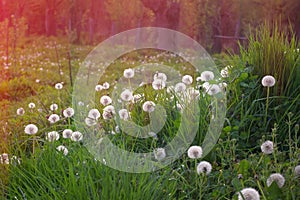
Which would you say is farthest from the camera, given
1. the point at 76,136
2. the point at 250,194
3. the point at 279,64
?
the point at 279,64

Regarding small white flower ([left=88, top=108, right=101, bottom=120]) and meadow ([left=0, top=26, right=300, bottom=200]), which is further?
small white flower ([left=88, top=108, right=101, bottom=120])

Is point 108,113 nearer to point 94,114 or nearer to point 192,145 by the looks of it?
point 94,114

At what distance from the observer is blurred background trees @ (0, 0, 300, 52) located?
15.8m

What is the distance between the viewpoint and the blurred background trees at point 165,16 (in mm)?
15828

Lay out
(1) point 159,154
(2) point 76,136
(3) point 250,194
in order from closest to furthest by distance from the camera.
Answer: (3) point 250,194
(1) point 159,154
(2) point 76,136

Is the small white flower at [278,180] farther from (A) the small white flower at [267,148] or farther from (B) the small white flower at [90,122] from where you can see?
(B) the small white flower at [90,122]

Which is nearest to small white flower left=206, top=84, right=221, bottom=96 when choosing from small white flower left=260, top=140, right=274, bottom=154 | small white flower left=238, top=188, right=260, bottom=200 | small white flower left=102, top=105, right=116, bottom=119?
small white flower left=102, top=105, right=116, bottom=119

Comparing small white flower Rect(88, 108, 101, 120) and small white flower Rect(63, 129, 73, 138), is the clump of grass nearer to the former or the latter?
small white flower Rect(88, 108, 101, 120)

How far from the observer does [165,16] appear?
19.4m

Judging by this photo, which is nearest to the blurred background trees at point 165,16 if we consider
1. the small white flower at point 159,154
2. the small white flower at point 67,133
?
the small white flower at point 67,133

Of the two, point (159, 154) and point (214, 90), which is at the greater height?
point (214, 90)

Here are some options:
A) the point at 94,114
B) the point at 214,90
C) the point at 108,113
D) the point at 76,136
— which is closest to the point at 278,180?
the point at 214,90

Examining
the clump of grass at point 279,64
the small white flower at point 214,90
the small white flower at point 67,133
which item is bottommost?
the small white flower at point 67,133

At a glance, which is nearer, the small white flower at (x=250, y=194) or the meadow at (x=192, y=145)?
the small white flower at (x=250, y=194)
